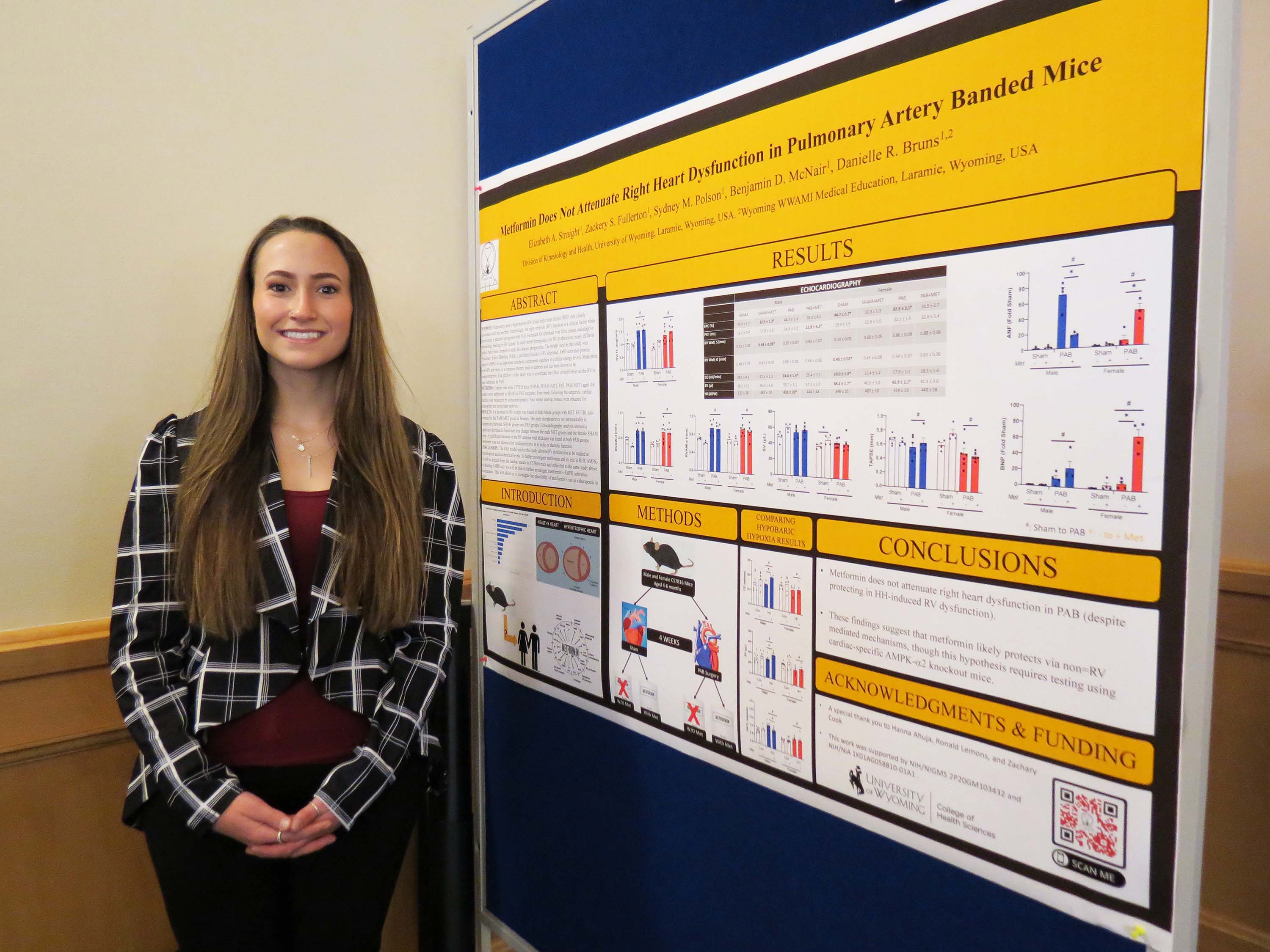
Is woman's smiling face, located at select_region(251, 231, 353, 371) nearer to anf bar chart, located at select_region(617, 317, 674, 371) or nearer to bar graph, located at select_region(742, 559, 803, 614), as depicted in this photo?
anf bar chart, located at select_region(617, 317, 674, 371)

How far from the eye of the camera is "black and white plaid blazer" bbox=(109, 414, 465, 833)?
118cm

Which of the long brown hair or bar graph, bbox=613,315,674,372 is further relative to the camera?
bar graph, bbox=613,315,674,372

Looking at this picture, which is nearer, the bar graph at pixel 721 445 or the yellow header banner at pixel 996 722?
the yellow header banner at pixel 996 722

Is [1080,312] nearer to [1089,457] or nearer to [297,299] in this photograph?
[1089,457]

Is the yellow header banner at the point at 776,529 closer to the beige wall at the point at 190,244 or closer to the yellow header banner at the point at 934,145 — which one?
the yellow header banner at the point at 934,145

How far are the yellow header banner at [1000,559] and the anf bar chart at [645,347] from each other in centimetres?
44

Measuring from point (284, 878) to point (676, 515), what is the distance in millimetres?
905

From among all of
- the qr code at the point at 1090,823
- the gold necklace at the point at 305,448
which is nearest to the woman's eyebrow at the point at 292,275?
the gold necklace at the point at 305,448

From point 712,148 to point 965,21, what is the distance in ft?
1.45

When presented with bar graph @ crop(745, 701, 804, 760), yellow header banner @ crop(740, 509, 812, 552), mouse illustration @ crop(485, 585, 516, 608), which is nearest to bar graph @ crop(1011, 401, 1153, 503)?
yellow header banner @ crop(740, 509, 812, 552)

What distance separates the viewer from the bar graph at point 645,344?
143 cm

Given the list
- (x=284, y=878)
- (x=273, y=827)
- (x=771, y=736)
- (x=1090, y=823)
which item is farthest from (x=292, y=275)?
(x=1090, y=823)

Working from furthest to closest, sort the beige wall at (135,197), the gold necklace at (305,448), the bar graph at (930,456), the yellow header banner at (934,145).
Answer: the beige wall at (135,197) < the gold necklace at (305,448) < the bar graph at (930,456) < the yellow header banner at (934,145)

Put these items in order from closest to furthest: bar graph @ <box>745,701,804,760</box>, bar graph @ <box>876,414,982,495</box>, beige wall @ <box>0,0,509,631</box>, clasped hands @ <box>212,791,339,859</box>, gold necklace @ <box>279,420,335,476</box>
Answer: bar graph @ <box>876,414,982,495</box>
clasped hands @ <box>212,791,339,859</box>
bar graph @ <box>745,701,804,760</box>
gold necklace @ <box>279,420,335,476</box>
beige wall @ <box>0,0,509,631</box>
